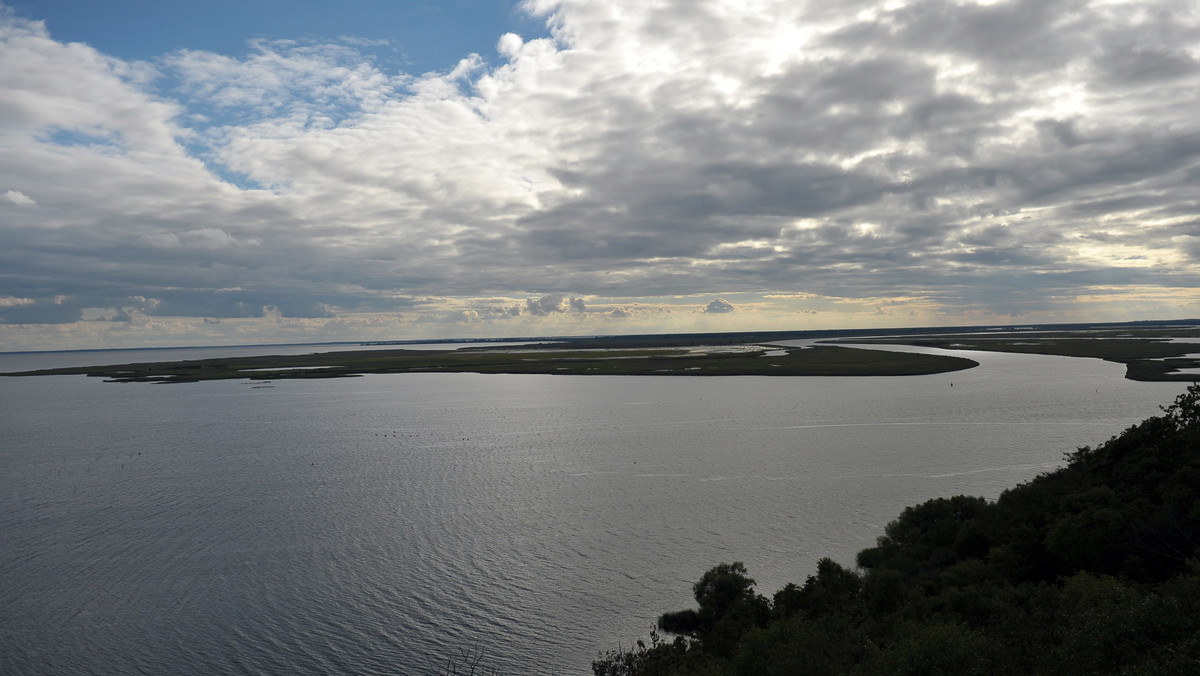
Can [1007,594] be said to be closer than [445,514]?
Yes

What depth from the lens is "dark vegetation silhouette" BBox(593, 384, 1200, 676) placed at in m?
20.2

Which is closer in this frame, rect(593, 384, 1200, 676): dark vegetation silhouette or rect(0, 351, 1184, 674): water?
rect(593, 384, 1200, 676): dark vegetation silhouette

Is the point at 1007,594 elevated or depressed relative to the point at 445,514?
elevated

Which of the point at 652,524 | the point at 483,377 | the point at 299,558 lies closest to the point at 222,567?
the point at 299,558

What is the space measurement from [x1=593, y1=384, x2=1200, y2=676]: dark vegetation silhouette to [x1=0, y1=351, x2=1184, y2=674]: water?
3.55 meters

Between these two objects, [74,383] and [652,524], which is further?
[74,383]

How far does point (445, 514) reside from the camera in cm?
5072

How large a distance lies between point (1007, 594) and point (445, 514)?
36.0 m

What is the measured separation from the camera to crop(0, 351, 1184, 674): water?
3228 cm

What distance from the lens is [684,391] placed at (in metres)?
129

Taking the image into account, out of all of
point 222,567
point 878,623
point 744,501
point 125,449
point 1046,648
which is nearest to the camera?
point 1046,648

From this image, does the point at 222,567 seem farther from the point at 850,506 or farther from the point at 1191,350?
the point at 1191,350

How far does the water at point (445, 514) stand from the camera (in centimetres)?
3228

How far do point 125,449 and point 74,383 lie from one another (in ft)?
477
